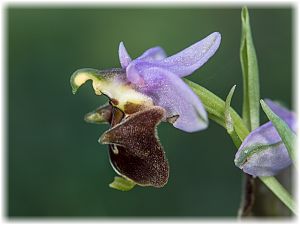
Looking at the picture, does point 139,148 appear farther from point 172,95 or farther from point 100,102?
point 100,102

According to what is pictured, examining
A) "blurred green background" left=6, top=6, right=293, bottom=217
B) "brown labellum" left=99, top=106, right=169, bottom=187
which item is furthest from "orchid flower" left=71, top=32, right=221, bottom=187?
"blurred green background" left=6, top=6, right=293, bottom=217

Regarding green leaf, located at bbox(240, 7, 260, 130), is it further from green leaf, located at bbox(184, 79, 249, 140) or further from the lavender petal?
the lavender petal

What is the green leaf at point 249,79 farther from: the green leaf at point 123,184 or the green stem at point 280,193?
the green leaf at point 123,184

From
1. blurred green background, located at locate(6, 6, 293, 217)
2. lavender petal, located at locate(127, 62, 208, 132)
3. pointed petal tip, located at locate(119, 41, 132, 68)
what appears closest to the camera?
lavender petal, located at locate(127, 62, 208, 132)

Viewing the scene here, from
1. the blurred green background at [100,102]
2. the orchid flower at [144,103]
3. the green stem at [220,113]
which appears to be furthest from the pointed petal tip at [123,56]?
the blurred green background at [100,102]

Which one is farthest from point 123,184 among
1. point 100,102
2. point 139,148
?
point 100,102

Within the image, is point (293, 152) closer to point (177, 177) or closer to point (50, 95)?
point (177, 177)
